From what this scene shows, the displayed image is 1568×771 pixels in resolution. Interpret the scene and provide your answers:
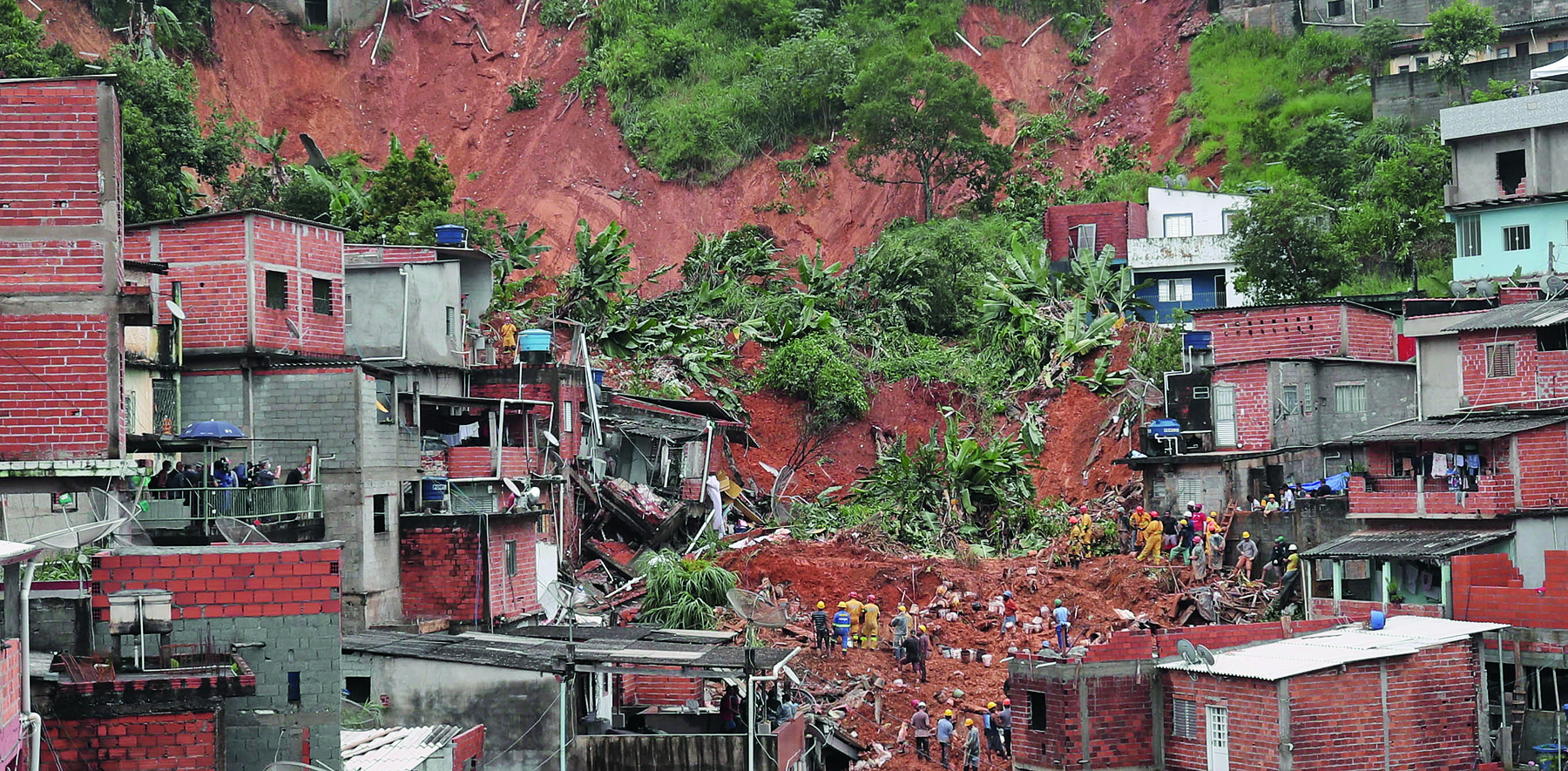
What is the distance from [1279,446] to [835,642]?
34.9ft

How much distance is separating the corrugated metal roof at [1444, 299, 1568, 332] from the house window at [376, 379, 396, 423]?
17.3 m

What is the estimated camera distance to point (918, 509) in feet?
120

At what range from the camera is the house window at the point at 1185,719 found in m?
21.3

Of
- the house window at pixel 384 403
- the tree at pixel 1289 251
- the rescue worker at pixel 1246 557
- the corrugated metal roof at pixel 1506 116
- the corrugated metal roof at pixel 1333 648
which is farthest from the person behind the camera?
the tree at pixel 1289 251

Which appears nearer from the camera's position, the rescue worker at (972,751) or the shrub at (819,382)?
the rescue worker at (972,751)

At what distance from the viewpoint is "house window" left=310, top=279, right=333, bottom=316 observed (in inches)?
1109

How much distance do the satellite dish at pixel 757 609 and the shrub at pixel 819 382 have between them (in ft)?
35.8

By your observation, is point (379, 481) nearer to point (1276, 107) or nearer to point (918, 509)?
point (918, 509)

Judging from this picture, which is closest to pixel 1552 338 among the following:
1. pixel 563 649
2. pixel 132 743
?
pixel 563 649

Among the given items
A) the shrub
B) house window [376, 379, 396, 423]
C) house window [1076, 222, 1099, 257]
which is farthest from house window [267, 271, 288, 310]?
house window [1076, 222, 1099, 257]

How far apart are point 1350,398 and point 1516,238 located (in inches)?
353

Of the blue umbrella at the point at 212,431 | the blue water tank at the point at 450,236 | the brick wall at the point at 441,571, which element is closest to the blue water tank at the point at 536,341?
the blue water tank at the point at 450,236

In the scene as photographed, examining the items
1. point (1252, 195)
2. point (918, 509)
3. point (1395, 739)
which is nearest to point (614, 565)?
point (918, 509)

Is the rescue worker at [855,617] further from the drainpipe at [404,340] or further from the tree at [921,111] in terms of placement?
the tree at [921,111]
